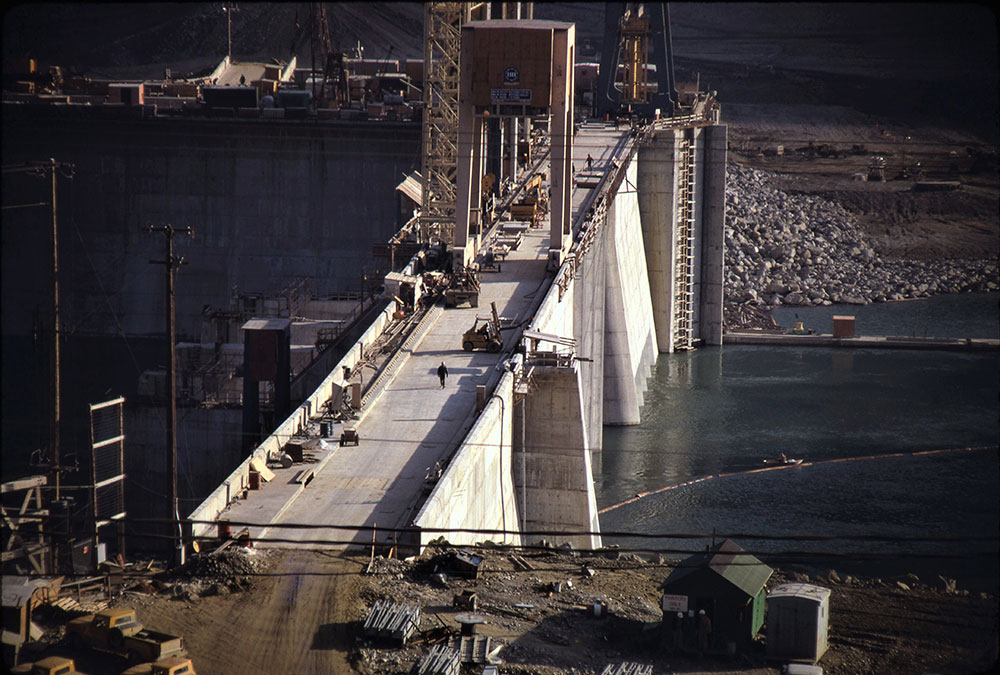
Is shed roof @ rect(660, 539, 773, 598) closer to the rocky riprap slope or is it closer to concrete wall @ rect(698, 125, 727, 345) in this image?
concrete wall @ rect(698, 125, 727, 345)

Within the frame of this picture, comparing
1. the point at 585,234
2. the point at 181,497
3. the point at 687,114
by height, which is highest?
the point at 687,114

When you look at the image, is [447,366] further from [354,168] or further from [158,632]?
[354,168]

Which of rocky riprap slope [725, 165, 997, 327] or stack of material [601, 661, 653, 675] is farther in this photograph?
rocky riprap slope [725, 165, 997, 327]

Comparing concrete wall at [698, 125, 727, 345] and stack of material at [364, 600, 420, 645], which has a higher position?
concrete wall at [698, 125, 727, 345]

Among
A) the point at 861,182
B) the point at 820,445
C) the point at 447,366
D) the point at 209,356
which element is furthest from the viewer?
the point at 861,182

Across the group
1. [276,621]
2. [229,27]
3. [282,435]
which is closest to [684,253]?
[282,435]

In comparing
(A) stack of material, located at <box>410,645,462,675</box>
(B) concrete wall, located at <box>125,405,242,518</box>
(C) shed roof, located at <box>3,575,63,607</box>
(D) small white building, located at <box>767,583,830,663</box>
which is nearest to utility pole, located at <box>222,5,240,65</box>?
(B) concrete wall, located at <box>125,405,242,518</box>

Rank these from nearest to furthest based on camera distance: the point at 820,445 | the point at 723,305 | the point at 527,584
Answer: the point at 527,584 < the point at 820,445 < the point at 723,305

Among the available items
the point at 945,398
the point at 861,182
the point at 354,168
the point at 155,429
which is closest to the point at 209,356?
the point at 155,429
